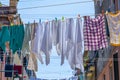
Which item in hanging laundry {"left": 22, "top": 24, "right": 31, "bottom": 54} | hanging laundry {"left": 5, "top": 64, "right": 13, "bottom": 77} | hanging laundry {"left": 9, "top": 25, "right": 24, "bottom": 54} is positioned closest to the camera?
hanging laundry {"left": 22, "top": 24, "right": 31, "bottom": 54}

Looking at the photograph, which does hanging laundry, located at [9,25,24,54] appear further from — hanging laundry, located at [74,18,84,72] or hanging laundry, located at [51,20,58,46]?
hanging laundry, located at [74,18,84,72]

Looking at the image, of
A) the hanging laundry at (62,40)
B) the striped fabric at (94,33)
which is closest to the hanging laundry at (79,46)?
the striped fabric at (94,33)

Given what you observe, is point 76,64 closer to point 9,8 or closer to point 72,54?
Result: point 72,54

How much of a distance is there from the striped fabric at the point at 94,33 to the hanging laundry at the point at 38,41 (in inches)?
63.4

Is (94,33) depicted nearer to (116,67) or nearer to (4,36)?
(4,36)

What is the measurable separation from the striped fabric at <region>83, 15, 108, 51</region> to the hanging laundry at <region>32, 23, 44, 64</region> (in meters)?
1.61

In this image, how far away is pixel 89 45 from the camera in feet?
43.1

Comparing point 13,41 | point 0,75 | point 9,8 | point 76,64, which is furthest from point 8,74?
point 76,64

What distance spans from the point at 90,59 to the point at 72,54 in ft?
70.5

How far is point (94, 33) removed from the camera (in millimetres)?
13109

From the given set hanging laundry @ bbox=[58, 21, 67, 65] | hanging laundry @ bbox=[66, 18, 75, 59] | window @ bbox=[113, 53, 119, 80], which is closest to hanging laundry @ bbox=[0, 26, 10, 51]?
hanging laundry @ bbox=[58, 21, 67, 65]

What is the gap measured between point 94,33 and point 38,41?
2021 millimetres

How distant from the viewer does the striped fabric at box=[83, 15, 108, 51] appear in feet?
42.4

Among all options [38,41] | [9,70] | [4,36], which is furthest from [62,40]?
[9,70]
